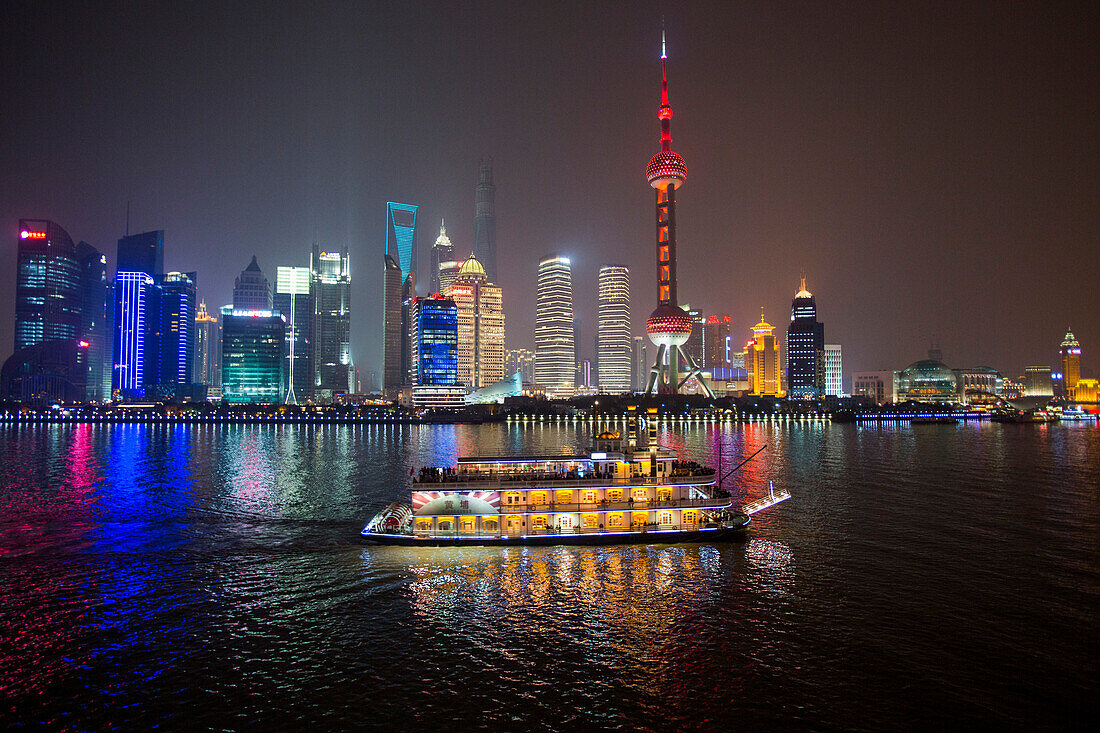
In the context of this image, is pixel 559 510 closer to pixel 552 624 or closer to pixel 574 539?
pixel 574 539

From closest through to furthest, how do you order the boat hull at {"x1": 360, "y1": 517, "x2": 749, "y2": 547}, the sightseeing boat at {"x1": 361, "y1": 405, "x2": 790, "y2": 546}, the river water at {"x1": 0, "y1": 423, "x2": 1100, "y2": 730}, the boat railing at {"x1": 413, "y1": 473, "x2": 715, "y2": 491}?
the river water at {"x1": 0, "y1": 423, "x2": 1100, "y2": 730}, the boat hull at {"x1": 360, "y1": 517, "x2": 749, "y2": 547}, the sightseeing boat at {"x1": 361, "y1": 405, "x2": 790, "y2": 546}, the boat railing at {"x1": 413, "y1": 473, "x2": 715, "y2": 491}

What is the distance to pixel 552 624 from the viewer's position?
94.8 ft

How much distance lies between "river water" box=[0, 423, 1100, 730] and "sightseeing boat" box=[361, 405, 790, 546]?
1.48 meters

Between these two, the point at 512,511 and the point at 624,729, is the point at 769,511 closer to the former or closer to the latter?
the point at 512,511

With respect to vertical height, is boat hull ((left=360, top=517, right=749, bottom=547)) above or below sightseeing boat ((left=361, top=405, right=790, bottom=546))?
below

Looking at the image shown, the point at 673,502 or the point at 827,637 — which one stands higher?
the point at 673,502

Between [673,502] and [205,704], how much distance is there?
3052 centimetres

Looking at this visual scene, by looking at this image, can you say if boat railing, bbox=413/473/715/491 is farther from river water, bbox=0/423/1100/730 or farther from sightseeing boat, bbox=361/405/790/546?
river water, bbox=0/423/1100/730

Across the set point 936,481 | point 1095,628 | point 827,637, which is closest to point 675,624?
point 827,637

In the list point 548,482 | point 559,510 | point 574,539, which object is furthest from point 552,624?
point 548,482

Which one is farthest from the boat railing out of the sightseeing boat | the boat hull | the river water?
the river water

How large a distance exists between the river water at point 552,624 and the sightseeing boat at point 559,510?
148 cm

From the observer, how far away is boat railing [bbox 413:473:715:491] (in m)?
42.4

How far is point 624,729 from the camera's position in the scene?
20.9 metres
